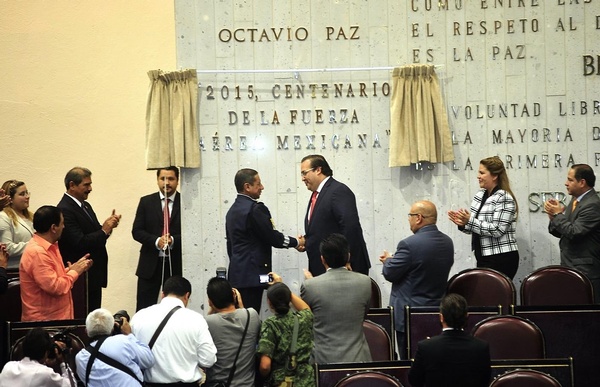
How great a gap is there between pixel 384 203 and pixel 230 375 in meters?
3.43

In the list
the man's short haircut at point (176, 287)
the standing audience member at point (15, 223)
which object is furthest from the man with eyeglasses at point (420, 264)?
the standing audience member at point (15, 223)

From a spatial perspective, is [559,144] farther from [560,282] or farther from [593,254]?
[560,282]

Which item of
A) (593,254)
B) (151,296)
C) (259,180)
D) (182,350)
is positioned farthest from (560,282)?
(151,296)

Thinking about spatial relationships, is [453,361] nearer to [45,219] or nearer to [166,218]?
[45,219]

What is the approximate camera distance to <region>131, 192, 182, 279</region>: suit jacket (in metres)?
9.12

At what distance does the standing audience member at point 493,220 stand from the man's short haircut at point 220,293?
2810 mm

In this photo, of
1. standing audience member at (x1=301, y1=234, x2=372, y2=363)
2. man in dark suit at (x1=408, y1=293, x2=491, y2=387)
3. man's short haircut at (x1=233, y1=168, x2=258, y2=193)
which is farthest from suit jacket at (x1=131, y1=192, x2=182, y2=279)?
man in dark suit at (x1=408, y1=293, x2=491, y2=387)

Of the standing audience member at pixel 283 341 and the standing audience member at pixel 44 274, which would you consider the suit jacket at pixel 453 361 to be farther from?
the standing audience member at pixel 44 274

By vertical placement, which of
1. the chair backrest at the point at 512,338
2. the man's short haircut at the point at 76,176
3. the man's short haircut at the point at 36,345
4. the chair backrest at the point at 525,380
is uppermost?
the man's short haircut at the point at 76,176

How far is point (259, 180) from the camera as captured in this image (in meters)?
8.20

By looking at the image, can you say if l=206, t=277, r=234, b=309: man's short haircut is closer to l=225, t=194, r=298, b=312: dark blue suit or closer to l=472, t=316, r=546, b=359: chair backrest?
l=472, t=316, r=546, b=359: chair backrest

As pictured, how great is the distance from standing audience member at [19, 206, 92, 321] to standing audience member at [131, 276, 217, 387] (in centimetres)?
133

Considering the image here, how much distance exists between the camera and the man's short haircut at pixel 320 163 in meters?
8.09

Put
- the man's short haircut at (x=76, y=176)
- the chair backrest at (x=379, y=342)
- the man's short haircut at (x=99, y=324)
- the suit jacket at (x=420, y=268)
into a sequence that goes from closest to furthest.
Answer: the man's short haircut at (x=99, y=324) → the chair backrest at (x=379, y=342) → the suit jacket at (x=420, y=268) → the man's short haircut at (x=76, y=176)
